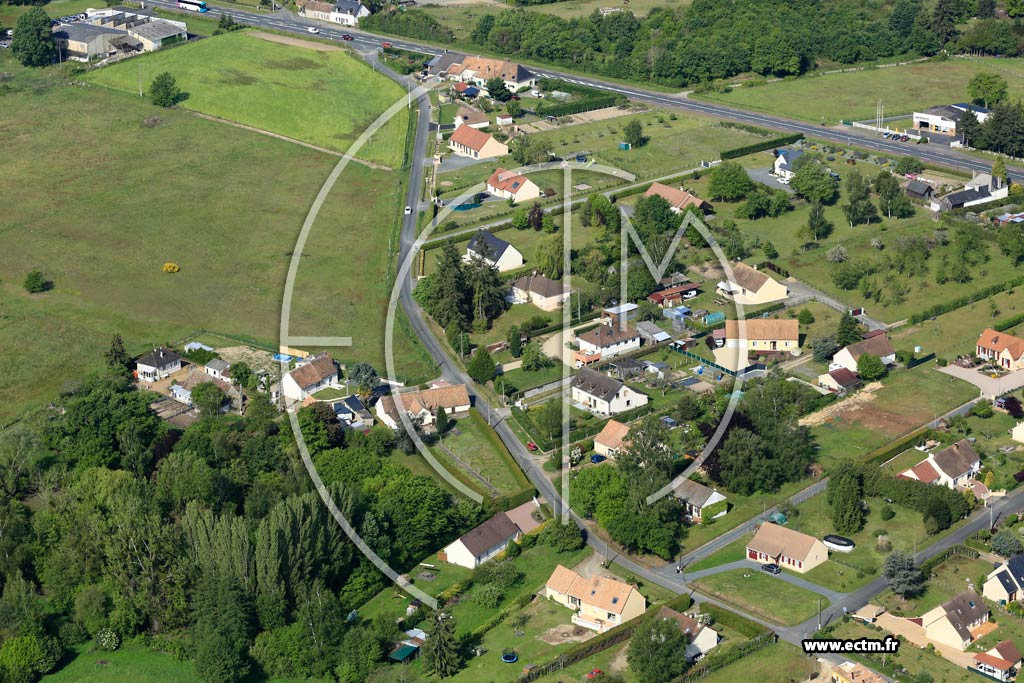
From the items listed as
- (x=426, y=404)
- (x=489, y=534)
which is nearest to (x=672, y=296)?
(x=426, y=404)

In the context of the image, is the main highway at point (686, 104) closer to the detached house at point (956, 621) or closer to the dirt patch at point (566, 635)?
the detached house at point (956, 621)

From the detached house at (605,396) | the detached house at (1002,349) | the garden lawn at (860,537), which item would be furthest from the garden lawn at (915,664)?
the detached house at (1002,349)

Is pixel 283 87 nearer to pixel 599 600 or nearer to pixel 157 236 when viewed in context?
pixel 157 236

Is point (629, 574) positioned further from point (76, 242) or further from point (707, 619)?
point (76, 242)

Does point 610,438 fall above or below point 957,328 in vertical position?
below

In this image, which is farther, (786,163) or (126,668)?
A: (786,163)

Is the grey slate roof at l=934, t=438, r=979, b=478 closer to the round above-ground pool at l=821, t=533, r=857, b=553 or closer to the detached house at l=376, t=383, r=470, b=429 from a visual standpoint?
the round above-ground pool at l=821, t=533, r=857, b=553

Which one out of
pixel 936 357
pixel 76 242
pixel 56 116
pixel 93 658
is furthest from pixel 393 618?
pixel 56 116
